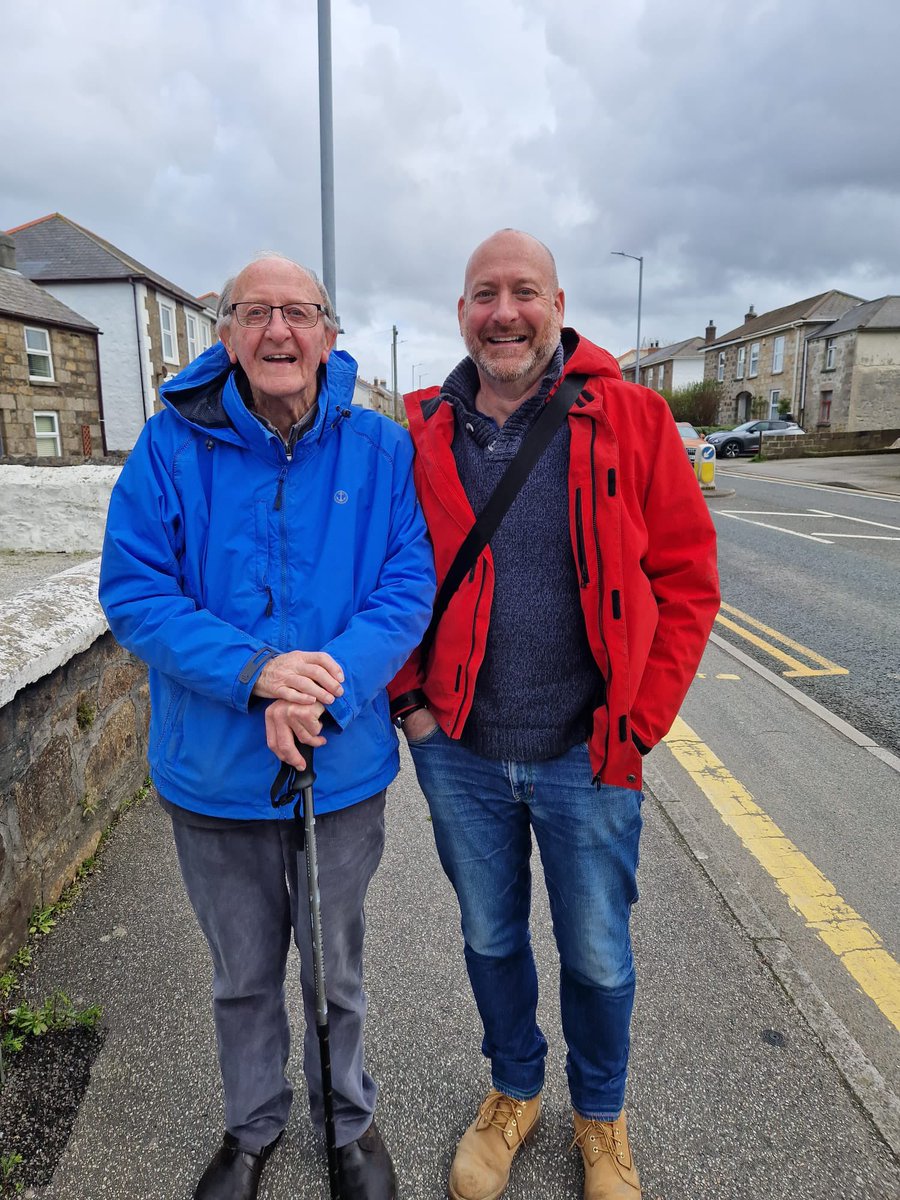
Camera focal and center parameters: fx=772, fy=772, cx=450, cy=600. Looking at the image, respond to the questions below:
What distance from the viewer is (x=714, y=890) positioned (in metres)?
2.96

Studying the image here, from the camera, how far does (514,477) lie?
5.91ft

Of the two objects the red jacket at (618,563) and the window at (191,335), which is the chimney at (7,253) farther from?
the red jacket at (618,563)

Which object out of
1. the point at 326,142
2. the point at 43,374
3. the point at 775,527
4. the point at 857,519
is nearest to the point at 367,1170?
the point at 326,142

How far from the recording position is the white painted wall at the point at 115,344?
2777cm

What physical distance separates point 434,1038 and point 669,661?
1.37 m

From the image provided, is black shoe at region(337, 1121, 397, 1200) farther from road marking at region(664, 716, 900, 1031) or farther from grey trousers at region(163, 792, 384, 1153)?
road marking at region(664, 716, 900, 1031)

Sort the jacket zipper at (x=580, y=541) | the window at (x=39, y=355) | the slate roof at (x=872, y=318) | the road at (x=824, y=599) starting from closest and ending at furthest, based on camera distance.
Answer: the jacket zipper at (x=580, y=541)
the road at (x=824, y=599)
the window at (x=39, y=355)
the slate roof at (x=872, y=318)

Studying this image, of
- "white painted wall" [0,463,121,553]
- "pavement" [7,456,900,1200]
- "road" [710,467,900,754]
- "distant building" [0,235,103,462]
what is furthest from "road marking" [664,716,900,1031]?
"distant building" [0,235,103,462]

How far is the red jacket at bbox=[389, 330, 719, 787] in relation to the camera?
1750mm

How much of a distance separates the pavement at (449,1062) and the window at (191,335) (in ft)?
110

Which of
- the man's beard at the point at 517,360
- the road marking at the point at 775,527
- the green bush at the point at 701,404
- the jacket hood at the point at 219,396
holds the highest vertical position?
the green bush at the point at 701,404

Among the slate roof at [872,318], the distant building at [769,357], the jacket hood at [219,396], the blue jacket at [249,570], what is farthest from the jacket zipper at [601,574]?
the distant building at [769,357]

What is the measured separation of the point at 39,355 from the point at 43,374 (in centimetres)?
58

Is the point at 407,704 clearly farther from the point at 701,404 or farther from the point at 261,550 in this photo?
the point at 701,404
